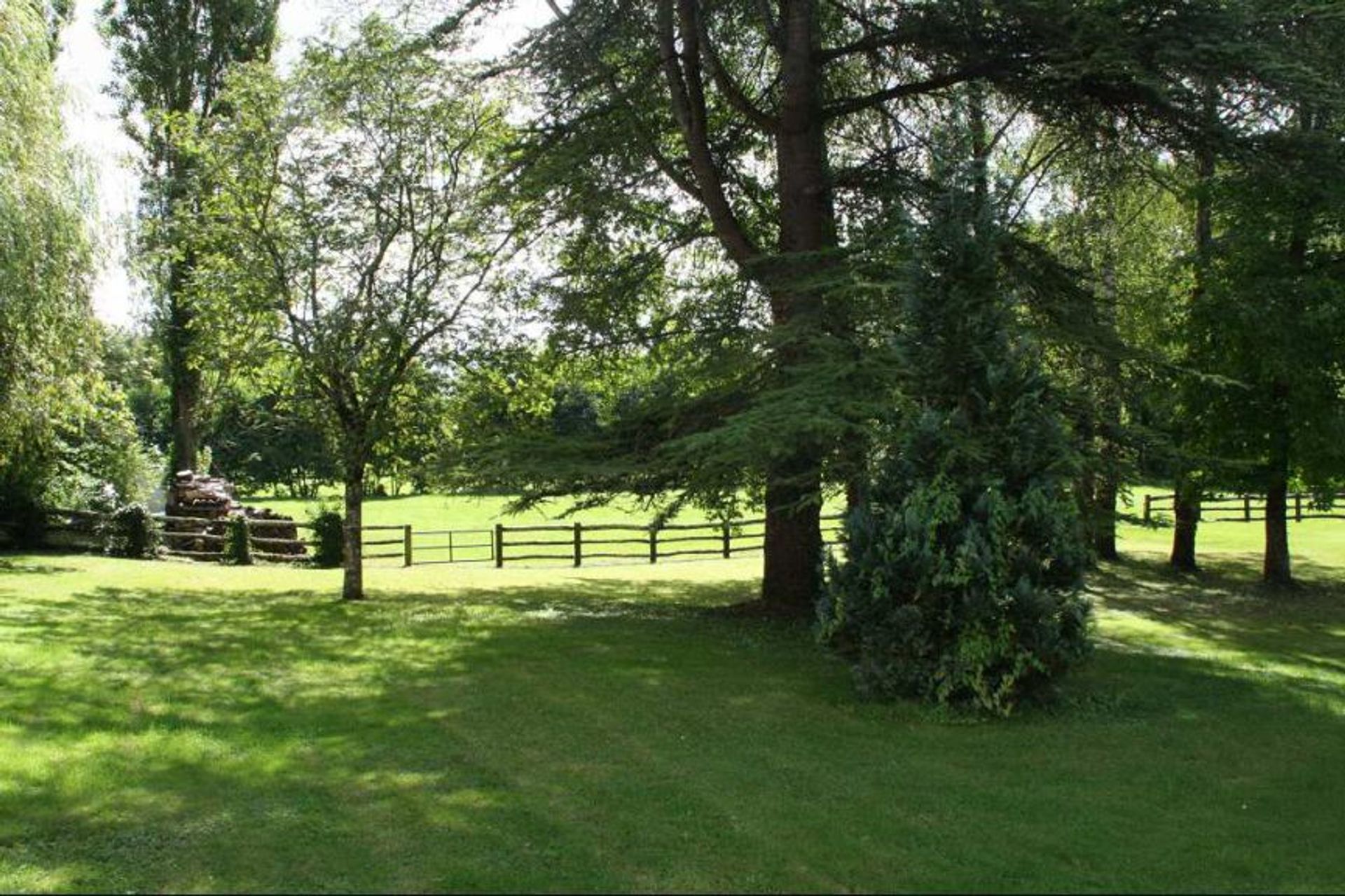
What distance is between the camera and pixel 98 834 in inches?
232

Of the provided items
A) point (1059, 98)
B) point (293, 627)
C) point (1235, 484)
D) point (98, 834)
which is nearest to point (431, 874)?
point (98, 834)

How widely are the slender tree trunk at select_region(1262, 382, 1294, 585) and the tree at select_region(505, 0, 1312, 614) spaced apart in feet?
26.5

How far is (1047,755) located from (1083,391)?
4.70m

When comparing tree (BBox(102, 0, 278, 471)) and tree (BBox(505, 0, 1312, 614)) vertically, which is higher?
tree (BBox(102, 0, 278, 471))

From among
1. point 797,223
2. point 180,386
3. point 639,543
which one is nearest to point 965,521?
point 797,223

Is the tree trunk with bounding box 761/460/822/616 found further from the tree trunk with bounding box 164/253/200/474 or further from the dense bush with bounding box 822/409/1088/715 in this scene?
the tree trunk with bounding box 164/253/200/474

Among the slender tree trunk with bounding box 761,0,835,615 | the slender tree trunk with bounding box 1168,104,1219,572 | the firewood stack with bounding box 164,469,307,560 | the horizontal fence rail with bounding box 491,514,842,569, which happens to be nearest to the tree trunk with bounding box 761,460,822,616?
the slender tree trunk with bounding box 761,0,835,615

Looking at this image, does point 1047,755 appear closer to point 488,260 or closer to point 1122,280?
point 488,260

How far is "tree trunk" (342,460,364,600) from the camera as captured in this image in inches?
674

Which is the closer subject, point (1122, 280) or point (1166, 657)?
point (1166, 657)

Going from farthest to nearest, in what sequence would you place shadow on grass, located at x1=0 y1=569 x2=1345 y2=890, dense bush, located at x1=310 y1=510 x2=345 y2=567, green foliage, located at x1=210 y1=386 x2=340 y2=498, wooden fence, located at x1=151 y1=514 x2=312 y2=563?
dense bush, located at x1=310 y1=510 x2=345 y2=567 → wooden fence, located at x1=151 y1=514 x2=312 y2=563 → green foliage, located at x1=210 y1=386 x2=340 y2=498 → shadow on grass, located at x1=0 y1=569 x2=1345 y2=890

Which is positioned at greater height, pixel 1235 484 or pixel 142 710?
pixel 1235 484

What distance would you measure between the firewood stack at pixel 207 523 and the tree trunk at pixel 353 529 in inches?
332

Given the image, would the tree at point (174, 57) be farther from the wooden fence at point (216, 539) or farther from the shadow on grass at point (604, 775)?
the shadow on grass at point (604, 775)
